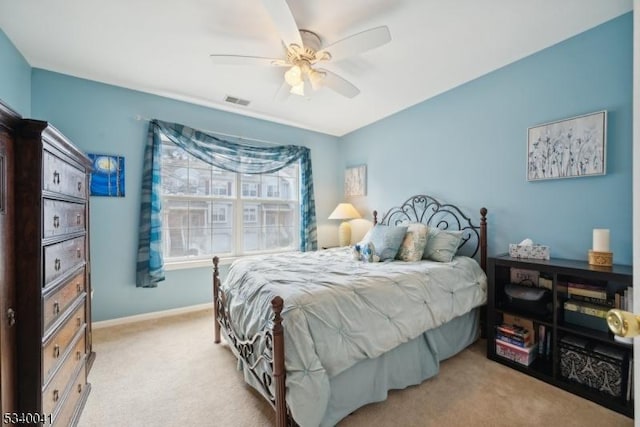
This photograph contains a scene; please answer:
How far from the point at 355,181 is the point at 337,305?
117 inches

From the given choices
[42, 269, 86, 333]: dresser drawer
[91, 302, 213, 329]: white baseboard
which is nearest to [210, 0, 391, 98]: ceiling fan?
[42, 269, 86, 333]: dresser drawer

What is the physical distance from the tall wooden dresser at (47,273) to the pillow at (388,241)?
2.20m

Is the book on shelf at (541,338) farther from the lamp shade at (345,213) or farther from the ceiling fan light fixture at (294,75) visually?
the ceiling fan light fixture at (294,75)

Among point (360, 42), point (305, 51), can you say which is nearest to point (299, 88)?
point (305, 51)

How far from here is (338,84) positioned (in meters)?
2.32

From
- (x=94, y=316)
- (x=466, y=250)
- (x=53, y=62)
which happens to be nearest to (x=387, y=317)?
(x=466, y=250)

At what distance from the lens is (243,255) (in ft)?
12.2

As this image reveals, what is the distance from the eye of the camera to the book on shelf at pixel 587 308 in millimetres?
1771

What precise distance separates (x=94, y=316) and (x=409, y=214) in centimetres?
375

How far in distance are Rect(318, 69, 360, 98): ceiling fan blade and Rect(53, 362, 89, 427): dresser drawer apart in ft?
8.70

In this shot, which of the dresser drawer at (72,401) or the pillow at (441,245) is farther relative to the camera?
the pillow at (441,245)

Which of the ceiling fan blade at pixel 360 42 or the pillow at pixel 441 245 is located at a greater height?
the ceiling fan blade at pixel 360 42

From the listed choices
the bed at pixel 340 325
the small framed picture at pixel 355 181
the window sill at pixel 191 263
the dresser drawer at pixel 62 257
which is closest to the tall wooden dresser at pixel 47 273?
the dresser drawer at pixel 62 257

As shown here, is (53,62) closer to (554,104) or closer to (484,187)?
(484,187)
